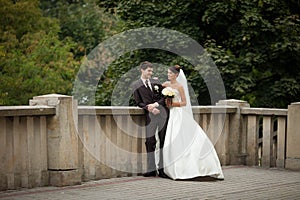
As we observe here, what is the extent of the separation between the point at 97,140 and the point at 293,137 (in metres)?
3.77

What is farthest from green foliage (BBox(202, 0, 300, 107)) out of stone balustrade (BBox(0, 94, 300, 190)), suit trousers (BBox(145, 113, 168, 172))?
suit trousers (BBox(145, 113, 168, 172))

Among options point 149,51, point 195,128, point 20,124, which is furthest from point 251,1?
point 20,124

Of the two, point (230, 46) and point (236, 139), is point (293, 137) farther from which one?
point (230, 46)

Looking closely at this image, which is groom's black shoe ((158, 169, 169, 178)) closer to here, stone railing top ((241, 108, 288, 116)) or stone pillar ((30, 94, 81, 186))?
stone pillar ((30, 94, 81, 186))

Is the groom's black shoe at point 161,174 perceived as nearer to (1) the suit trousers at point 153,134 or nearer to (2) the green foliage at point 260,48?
(1) the suit trousers at point 153,134

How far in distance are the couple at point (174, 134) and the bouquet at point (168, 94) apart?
0.07 ft

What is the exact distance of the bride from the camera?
11.0 m

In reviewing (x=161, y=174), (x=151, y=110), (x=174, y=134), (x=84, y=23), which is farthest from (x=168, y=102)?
(x=84, y=23)

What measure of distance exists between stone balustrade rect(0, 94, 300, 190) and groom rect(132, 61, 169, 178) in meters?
0.16

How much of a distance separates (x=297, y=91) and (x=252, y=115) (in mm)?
5079

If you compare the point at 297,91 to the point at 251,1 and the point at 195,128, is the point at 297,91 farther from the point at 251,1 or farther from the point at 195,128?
the point at 195,128

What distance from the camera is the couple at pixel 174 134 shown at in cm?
1103

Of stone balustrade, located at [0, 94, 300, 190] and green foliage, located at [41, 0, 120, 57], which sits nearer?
stone balustrade, located at [0, 94, 300, 190]

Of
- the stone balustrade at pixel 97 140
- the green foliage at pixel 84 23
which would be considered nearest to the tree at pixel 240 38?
the stone balustrade at pixel 97 140
